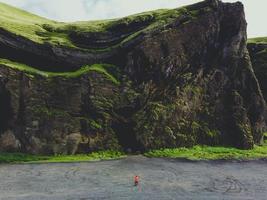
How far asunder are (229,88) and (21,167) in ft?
114

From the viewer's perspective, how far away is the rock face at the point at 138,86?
5619 cm

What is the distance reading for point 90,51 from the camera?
215 ft

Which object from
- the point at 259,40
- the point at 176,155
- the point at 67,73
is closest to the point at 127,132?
the point at 176,155

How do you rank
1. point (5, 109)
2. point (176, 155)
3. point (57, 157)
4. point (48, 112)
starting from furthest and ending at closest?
point (176, 155) → point (48, 112) → point (5, 109) → point (57, 157)

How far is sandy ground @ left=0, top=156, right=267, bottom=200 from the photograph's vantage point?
1489 inches

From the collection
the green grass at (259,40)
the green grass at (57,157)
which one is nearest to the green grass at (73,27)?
the green grass at (57,157)

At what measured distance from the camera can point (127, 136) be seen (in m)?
59.8

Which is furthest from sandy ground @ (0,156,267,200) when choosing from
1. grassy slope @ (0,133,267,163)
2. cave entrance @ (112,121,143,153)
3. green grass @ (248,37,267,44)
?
green grass @ (248,37,267,44)

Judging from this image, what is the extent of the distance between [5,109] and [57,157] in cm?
879

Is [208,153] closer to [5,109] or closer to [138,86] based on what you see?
[138,86]

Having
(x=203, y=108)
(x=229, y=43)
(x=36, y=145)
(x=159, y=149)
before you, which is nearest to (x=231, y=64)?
(x=229, y=43)

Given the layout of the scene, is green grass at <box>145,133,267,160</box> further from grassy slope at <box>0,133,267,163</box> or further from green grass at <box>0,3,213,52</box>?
green grass at <box>0,3,213,52</box>

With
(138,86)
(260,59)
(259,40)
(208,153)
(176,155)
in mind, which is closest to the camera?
(176,155)

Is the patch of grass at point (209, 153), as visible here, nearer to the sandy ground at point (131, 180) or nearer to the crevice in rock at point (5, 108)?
the sandy ground at point (131, 180)
